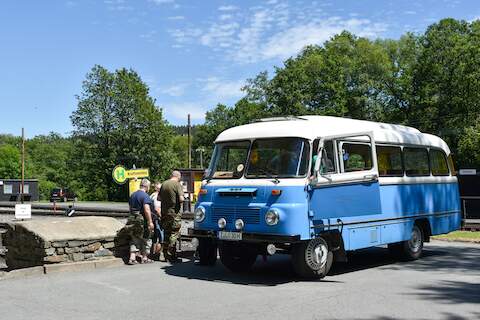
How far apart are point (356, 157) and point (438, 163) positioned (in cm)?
402

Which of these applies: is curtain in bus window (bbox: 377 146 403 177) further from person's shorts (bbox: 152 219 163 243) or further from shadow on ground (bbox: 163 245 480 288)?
person's shorts (bbox: 152 219 163 243)

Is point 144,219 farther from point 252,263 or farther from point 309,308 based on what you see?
point 309,308

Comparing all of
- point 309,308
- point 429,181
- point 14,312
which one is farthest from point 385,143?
point 14,312

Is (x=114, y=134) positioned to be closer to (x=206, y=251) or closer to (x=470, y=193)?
(x=470, y=193)

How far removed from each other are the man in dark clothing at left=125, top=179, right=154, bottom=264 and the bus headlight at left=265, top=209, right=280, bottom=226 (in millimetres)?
2987

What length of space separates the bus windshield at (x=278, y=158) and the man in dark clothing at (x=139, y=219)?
8.00 ft

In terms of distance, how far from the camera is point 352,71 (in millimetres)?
62094

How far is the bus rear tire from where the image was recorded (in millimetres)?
12352

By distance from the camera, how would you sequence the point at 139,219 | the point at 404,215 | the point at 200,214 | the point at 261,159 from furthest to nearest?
1. the point at 404,215
2. the point at 139,219
3. the point at 200,214
4. the point at 261,159

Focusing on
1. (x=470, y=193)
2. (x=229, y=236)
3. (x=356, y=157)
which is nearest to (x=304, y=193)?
(x=229, y=236)

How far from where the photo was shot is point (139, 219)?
11.5m

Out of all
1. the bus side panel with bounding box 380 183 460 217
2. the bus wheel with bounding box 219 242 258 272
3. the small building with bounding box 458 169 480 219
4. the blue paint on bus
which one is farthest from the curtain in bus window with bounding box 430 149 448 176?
the small building with bounding box 458 169 480 219

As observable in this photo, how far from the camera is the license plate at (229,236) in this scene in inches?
383

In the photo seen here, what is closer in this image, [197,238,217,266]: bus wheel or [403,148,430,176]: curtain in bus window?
[197,238,217,266]: bus wheel
